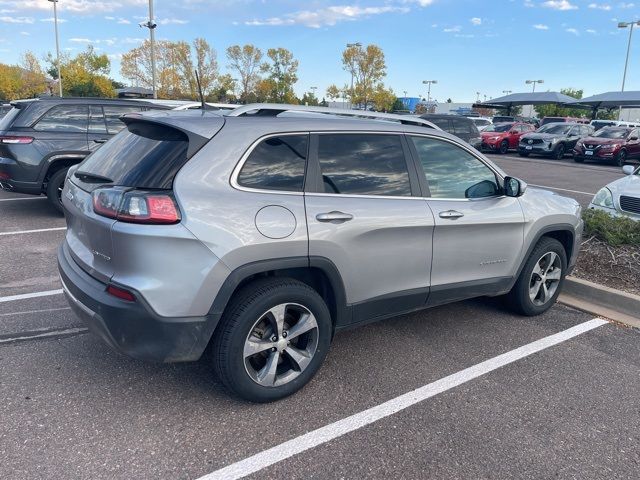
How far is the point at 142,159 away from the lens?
306 centimetres

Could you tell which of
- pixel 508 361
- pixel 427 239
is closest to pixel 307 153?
pixel 427 239

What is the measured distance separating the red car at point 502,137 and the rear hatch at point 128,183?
2392 cm

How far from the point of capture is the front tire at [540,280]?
4613mm

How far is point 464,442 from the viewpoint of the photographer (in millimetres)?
2943

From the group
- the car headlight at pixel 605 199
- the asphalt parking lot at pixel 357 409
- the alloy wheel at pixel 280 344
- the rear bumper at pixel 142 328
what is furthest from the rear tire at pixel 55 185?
the car headlight at pixel 605 199

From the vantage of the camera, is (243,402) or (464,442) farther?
(243,402)

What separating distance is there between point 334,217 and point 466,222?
1237mm

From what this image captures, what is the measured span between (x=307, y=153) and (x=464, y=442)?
1937mm

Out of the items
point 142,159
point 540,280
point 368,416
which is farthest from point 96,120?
point 368,416

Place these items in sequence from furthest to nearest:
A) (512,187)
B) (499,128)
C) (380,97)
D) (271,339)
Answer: (380,97) < (499,128) < (512,187) < (271,339)

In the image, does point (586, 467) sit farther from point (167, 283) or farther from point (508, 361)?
point (167, 283)

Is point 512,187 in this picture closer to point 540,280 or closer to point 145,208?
point 540,280

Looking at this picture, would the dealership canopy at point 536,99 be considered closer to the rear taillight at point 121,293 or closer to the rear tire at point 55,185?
the rear tire at point 55,185

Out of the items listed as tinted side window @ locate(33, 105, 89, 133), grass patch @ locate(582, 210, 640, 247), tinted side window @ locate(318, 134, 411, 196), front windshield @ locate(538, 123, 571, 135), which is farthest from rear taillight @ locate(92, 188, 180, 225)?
front windshield @ locate(538, 123, 571, 135)
